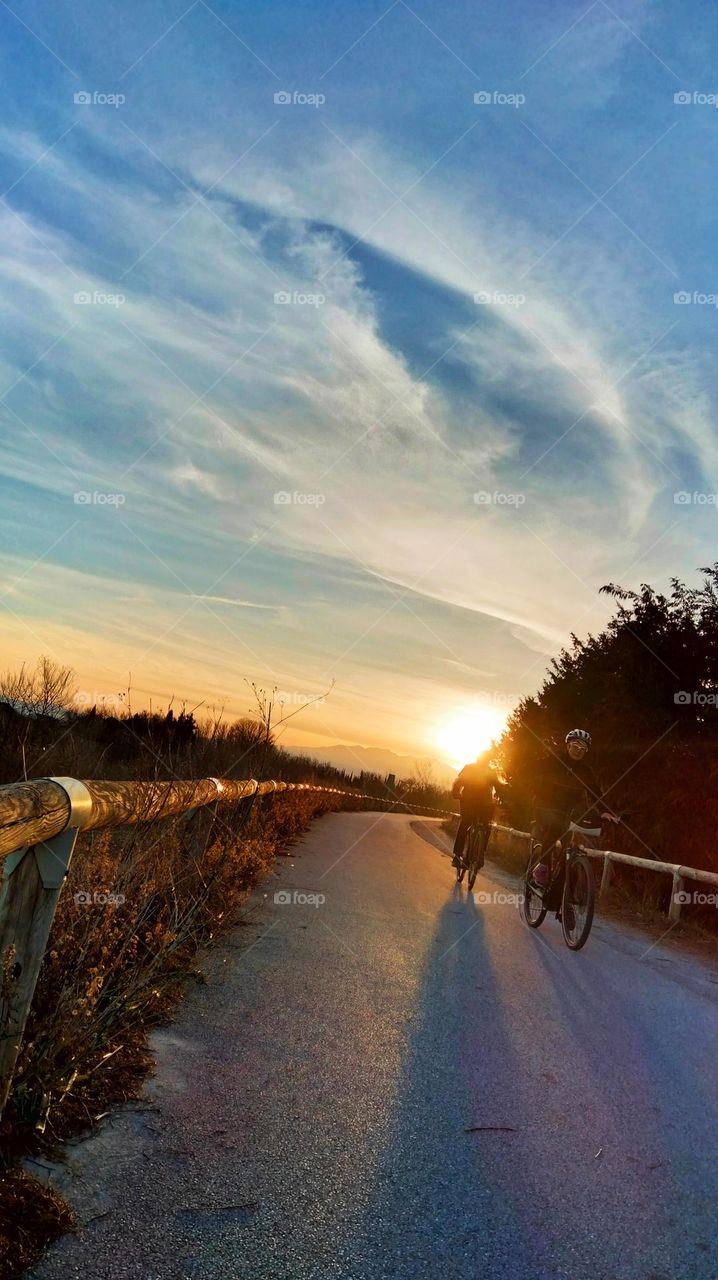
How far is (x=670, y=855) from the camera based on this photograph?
16.5 meters

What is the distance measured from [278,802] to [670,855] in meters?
6.96

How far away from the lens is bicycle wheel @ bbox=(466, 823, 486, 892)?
44.8 ft

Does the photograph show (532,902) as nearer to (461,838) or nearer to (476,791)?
(476,791)

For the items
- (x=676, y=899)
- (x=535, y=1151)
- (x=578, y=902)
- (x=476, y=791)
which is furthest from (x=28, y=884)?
(x=676, y=899)

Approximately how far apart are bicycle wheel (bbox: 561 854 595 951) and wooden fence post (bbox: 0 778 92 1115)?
23.2ft

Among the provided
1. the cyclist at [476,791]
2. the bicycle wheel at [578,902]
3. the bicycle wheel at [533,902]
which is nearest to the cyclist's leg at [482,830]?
the cyclist at [476,791]

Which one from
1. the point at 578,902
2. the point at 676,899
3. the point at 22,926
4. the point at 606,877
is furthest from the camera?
the point at 606,877

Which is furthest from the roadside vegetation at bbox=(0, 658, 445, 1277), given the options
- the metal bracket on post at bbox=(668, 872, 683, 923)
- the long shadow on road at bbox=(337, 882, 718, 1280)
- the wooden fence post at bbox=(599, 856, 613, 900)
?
the wooden fence post at bbox=(599, 856, 613, 900)

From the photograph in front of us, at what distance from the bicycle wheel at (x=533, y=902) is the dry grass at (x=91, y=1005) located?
15.4 feet

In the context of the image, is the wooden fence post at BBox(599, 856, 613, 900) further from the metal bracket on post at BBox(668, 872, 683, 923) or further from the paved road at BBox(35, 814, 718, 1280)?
the paved road at BBox(35, 814, 718, 1280)

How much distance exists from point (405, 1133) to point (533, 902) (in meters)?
7.32

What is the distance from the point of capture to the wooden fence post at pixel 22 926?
3197 mm

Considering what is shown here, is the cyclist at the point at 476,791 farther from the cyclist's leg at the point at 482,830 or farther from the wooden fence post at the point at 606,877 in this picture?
the wooden fence post at the point at 606,877

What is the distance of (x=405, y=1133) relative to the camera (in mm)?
4066
